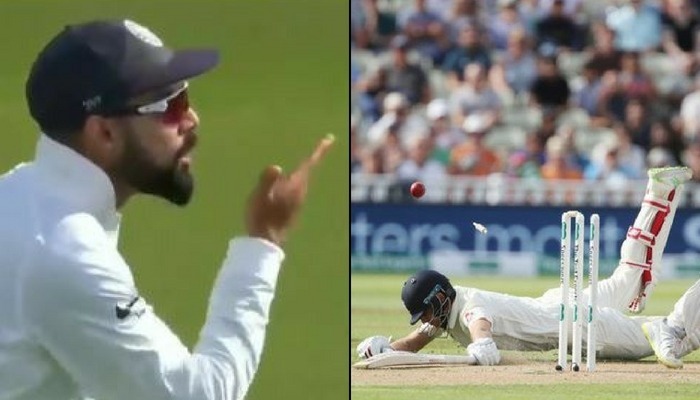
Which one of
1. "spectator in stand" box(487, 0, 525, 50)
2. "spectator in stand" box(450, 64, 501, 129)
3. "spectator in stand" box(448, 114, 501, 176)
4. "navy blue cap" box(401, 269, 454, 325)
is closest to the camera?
"navy blue cap" box(401, 269, 454, 325)

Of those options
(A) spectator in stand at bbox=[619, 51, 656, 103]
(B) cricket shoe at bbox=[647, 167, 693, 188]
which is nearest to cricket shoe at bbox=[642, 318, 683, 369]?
(B) cricket shoe at bbox=[647, 167, 693, 188]

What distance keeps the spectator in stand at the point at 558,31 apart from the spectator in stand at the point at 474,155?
2.89 ft

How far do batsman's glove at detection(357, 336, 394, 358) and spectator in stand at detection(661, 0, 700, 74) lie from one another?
18.5 ft

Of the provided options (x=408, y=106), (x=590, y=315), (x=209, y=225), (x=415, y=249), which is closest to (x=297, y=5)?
(x=209, y=225)

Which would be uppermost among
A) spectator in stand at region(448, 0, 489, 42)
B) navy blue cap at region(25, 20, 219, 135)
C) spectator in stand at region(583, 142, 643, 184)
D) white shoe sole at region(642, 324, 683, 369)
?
spectator in stand at region(448, 0, 489, 42)

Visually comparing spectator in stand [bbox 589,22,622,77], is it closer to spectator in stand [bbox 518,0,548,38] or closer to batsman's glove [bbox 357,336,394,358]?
spectator in stand [bbox 518,0,548,38]

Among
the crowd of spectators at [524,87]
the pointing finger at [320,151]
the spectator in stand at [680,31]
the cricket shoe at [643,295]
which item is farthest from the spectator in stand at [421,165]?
the pointing finger at [320,151]

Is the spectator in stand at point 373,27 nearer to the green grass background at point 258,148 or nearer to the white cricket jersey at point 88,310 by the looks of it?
the green grass background at point 258,148

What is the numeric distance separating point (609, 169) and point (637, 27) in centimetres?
139

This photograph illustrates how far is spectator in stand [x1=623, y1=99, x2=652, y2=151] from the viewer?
1030 cm

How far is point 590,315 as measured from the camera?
17.6 ft

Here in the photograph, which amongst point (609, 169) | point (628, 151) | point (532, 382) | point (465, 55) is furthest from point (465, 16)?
point (532, 382)

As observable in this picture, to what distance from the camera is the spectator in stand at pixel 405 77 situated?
10.7 m

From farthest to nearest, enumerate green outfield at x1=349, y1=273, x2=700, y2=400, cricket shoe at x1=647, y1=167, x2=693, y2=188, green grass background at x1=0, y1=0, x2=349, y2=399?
cricket shoe at x1=647, y1=167, x2=693, y2=188 < green outfield at x1=349, y1=273, x2=700, y2=400 < green grass background at x1=0, y1=0, x2=349, y2=399
